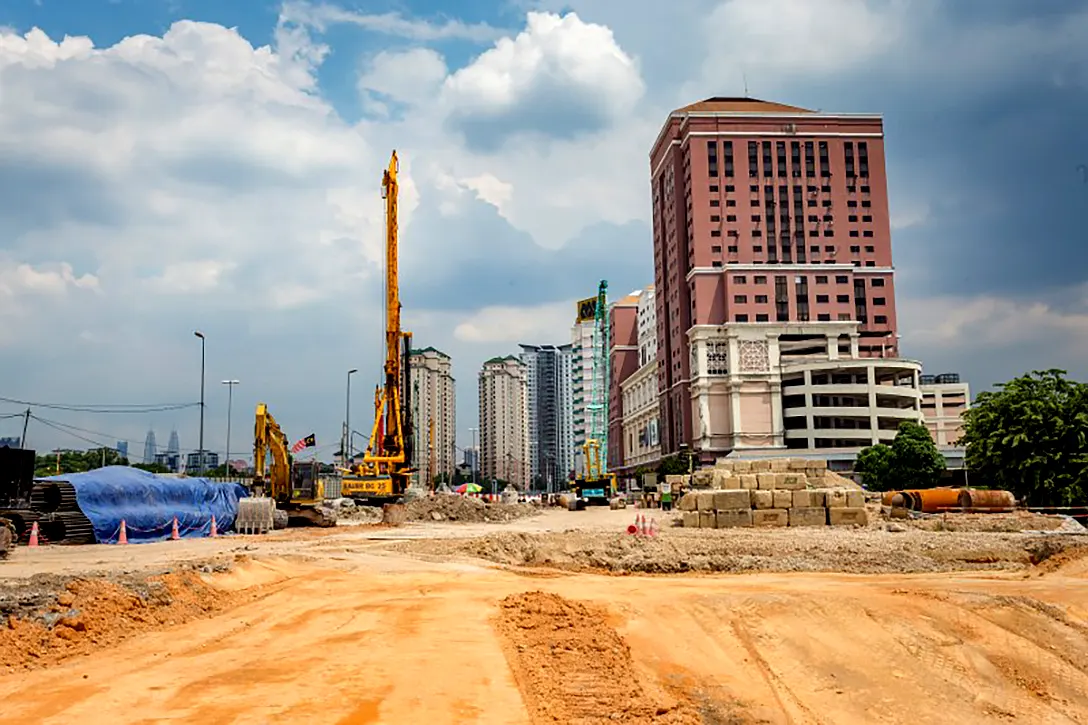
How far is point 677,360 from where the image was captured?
109125 mm

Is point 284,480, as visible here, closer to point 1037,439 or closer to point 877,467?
point 1037,439

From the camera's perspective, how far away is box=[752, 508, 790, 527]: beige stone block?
1200 inches

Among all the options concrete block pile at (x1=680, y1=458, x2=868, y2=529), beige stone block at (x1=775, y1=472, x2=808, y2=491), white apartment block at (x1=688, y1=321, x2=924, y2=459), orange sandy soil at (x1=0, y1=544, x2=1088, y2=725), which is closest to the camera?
orange sandy soil at (x1=0, y1=544, x2=1088, y2=725)

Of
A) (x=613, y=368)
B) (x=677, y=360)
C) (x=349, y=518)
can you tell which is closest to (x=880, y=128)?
(x=677, y=360)

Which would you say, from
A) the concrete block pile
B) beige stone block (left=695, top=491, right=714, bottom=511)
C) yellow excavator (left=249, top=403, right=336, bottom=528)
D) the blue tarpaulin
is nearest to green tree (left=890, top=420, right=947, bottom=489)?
the concrete block pile

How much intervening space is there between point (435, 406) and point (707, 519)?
4910 inches

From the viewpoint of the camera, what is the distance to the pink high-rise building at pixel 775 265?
97000mm

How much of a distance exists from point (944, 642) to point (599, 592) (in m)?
5.05

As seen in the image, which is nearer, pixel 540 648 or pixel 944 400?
pixel 540 648

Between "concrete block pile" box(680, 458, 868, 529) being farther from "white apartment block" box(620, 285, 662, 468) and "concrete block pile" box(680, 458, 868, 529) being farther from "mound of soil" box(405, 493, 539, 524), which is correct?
"white apartment block" box(620, 285, 662, 468)

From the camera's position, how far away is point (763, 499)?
30.8 m

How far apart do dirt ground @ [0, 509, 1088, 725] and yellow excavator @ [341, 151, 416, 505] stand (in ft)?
108

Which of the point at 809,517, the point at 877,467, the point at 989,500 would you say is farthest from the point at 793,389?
the point at 809,517

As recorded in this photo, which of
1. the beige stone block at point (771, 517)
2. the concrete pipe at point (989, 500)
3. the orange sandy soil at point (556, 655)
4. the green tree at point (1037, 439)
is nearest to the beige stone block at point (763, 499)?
the beige stone block at point (771, 517)
